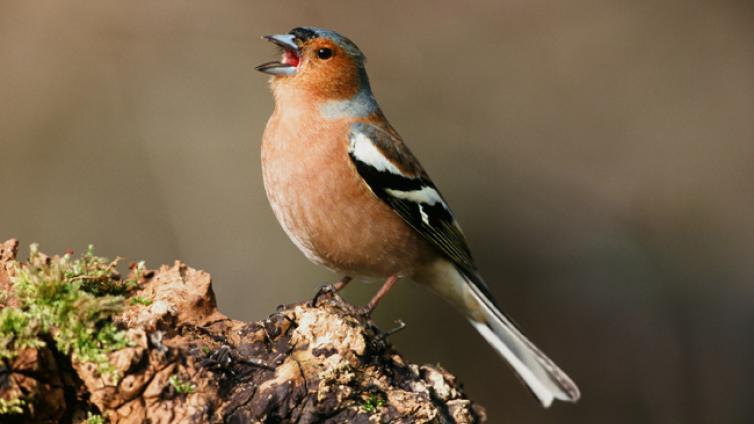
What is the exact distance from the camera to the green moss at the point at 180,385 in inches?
94.3

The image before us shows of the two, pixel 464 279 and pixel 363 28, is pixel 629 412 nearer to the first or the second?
pixel 464 279

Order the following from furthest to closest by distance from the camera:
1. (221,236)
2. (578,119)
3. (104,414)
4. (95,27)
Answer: (578,119) < (95,27) < (221,236) < (104,414)

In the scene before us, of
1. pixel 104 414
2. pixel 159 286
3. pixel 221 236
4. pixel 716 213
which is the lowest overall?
pixel 716 213

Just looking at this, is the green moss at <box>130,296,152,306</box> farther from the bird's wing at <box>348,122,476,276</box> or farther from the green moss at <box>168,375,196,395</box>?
the bird's wing at <box>348,122,476,276</box>

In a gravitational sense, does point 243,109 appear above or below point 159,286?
above

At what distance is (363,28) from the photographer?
9.41 m

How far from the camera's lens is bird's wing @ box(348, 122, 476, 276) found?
14.3 ft

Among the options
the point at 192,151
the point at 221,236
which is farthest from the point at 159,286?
the point at 192,151

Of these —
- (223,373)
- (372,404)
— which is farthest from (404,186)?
(223,373)

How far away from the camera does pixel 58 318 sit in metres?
2.33

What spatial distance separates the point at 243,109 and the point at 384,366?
5.81 meters

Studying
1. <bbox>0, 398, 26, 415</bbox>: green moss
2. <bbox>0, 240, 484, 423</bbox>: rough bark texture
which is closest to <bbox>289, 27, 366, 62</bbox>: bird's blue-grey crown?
<bbox>0, 240, 484, 423</bbox>: rough bark texture

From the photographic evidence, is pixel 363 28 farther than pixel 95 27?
Yes

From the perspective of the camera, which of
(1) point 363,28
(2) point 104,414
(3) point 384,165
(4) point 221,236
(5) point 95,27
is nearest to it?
(2) point 104,414
